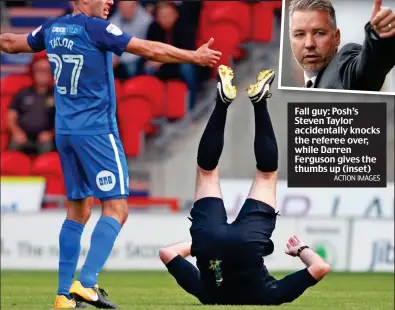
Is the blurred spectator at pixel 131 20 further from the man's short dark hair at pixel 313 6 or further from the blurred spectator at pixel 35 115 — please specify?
the man's short dark hair at pixel 313 6

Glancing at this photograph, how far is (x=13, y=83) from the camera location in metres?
19.9

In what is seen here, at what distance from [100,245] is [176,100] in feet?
36.5

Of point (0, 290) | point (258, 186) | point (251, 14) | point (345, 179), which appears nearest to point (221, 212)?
point (258, 186)

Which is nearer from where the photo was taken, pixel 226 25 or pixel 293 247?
pixel 293 247

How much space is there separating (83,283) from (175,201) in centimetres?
961

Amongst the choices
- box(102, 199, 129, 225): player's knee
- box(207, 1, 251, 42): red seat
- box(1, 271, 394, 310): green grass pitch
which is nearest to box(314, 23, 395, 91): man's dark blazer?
box(1, 271, 394, 310): green grass pitch

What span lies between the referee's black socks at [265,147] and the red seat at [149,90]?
11194 mm

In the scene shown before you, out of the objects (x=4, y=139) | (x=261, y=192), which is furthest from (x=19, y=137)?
(x=261, y=192)

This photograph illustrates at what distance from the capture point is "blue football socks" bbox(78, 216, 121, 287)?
26.2ft

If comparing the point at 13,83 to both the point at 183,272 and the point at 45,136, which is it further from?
the point at 183,272

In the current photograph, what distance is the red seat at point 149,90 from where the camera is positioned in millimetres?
19391

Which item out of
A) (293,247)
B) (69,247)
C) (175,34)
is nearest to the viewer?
(293,247)

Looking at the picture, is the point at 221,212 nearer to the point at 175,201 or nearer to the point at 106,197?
the point at 106,197

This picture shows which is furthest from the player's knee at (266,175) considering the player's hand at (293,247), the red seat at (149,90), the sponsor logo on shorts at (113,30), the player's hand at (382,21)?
the red seat at (149,90)
